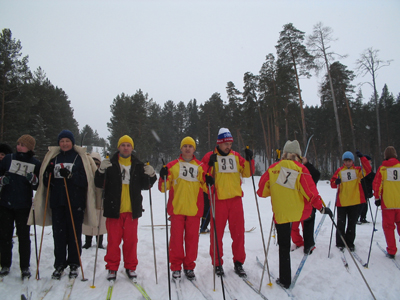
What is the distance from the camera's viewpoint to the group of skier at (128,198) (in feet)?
11.2

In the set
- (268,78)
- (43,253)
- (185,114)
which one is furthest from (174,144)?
(43,253)

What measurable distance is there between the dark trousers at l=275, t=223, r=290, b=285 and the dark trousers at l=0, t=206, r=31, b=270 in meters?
3.75

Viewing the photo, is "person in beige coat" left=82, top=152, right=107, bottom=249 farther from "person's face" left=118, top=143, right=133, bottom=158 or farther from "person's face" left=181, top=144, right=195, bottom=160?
"person's face" left=181, top=144, right=195, bottom=160

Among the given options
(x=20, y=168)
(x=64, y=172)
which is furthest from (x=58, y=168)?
(x=20, y=168)

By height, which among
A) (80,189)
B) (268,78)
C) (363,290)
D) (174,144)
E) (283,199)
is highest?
(268,78)

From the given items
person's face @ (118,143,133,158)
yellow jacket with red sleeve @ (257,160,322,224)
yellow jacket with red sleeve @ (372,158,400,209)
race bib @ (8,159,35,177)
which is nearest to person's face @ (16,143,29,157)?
race bib @ (8,159,35,177)

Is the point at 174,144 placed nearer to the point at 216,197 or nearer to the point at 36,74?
the point at 36,74

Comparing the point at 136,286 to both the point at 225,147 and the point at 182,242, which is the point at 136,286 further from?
the point at 225,147

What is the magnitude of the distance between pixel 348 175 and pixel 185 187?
3662 mm

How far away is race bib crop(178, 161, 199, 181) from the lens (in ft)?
12.4

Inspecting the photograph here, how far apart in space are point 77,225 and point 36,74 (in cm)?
3404

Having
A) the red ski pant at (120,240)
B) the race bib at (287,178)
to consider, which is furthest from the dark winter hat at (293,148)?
the red ski pant at (120,240)

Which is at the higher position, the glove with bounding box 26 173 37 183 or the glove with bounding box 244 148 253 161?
the glove with bounding box 244 148 253 161

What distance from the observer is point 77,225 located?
3578mm
